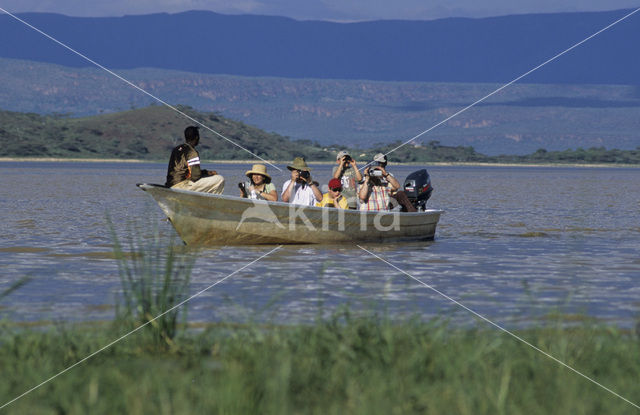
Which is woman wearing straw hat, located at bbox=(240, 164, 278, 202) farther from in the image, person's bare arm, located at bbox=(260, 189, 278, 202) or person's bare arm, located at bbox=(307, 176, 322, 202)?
person's bare arm, located at bbox=(307, 176, 322, 202)

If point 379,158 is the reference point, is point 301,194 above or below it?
below

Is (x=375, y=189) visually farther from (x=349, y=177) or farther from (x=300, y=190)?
(x=300, y=190)

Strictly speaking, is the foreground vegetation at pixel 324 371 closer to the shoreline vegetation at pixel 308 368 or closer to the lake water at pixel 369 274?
the shoreline vegetation at pixel 308 368

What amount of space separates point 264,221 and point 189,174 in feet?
6.65

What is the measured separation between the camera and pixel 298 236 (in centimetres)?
1914

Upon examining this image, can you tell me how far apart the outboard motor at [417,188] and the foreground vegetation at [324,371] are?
1172cm

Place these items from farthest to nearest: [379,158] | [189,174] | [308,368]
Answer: [379,158]
[189,174]
[308,368]

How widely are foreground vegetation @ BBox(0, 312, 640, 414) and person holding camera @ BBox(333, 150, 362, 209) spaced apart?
33.6ft

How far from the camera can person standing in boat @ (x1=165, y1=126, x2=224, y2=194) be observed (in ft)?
55.6

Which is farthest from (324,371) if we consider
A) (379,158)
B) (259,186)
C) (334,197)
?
(334,197)

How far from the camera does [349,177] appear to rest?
66.3ft

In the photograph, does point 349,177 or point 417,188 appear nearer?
point 349,177

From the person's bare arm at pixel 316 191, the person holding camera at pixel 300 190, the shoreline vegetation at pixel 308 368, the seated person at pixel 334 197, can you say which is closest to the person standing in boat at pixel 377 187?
the seated person at pixel 334 197

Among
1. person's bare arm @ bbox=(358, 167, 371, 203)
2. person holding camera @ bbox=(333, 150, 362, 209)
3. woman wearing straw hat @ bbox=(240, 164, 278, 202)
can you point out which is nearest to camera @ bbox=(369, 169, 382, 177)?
person's bare arm @ bbox=(358, 167, 371, 203)
